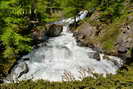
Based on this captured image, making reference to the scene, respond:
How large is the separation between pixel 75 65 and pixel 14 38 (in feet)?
15.2

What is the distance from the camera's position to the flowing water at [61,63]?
12.2 metres

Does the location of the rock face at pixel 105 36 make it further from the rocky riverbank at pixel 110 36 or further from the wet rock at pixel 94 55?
the wet rock at pixel 94 55

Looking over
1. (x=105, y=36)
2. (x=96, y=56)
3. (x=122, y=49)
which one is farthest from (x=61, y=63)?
(x=105, y=36)

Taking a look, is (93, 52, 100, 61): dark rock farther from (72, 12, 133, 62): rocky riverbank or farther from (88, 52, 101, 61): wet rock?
(72, 12, 133, 62): rocky riverbank

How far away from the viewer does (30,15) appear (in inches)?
917

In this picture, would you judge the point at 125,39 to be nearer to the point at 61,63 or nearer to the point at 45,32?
the point at 61,63

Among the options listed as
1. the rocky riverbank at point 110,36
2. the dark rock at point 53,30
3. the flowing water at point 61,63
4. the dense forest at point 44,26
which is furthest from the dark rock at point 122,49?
the dark rock at point 53,30

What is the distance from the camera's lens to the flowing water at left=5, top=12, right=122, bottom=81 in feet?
40.1

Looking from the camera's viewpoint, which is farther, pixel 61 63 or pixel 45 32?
pixel 45 32

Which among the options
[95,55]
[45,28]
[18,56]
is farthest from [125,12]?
[18,56]

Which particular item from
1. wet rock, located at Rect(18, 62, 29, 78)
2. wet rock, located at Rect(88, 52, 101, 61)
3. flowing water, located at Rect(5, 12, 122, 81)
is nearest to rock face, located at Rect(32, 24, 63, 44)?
flowing water, located at Rect(5, 12, 122, 81)

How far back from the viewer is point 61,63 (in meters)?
14.0

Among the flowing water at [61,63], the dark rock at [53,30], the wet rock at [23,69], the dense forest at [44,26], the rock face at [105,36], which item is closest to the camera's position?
the dense forest at [44,26]

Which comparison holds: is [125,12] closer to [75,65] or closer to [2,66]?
[75,65]
